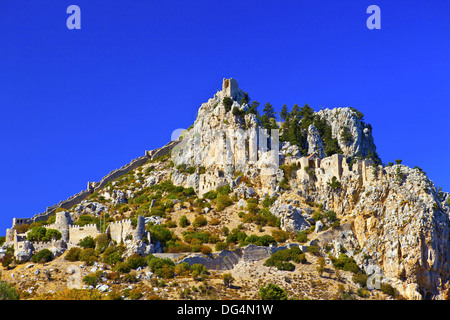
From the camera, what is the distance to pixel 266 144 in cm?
9050

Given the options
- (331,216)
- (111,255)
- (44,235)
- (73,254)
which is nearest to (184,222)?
(111,255)

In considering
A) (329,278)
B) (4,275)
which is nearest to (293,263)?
(329,278)

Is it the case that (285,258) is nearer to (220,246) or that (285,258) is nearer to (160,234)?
(220,246)

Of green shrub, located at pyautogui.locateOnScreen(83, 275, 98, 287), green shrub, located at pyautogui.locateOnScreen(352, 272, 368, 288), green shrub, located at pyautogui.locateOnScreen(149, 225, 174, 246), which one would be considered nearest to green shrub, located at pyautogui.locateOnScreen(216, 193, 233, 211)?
green shrub, located at pyautogui.locateOnScreen(149, 225, 174, 246)

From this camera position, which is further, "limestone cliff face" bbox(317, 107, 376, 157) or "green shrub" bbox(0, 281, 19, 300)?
"limestone cliff face" bbox(317, 107, 376, 157)

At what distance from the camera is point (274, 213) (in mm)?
80938

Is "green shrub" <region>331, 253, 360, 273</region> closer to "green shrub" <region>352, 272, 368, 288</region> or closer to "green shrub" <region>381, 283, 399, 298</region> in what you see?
"green shrub" <region>352, 272, 368, 288</region>

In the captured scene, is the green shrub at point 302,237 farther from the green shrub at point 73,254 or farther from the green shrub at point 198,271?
the green shrub at point 73,254

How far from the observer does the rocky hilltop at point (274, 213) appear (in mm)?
70750

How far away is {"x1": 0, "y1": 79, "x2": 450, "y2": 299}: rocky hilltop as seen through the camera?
7075 cm

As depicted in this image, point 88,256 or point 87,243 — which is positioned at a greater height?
point 87,243

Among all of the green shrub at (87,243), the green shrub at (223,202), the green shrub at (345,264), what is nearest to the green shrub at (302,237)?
the green shrub at (345,264)
